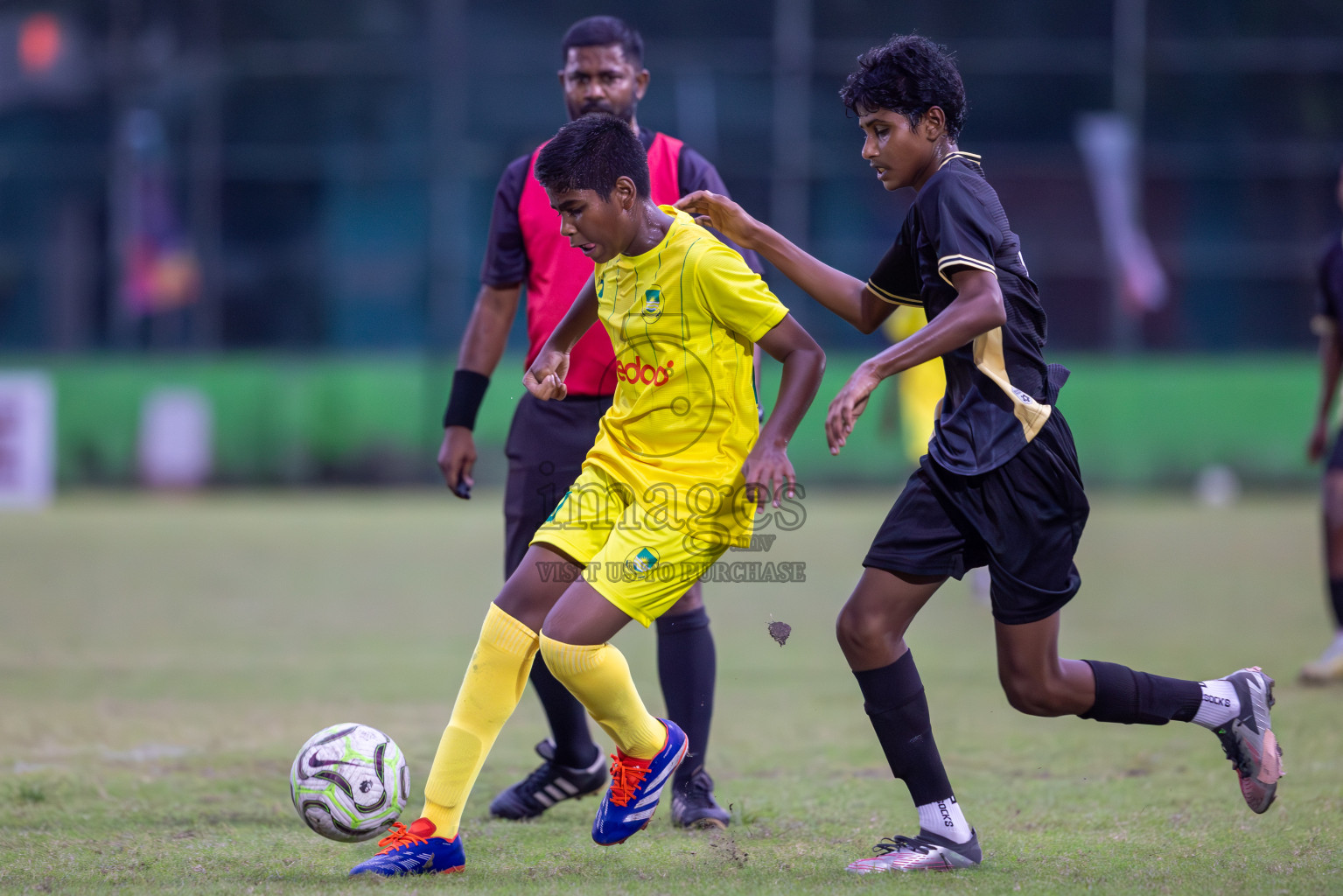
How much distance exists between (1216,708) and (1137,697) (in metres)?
0.25

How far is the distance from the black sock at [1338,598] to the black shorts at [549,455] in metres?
4.18

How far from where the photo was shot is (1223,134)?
22.9 m

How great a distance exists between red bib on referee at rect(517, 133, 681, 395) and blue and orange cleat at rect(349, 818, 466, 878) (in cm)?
151

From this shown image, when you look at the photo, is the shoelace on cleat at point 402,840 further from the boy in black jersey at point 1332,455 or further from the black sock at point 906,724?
the boy in black jersey at point 1332,455

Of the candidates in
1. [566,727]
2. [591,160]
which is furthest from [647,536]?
[566,727]

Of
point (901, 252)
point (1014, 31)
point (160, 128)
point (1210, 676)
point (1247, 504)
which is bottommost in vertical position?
point (1247, 504)

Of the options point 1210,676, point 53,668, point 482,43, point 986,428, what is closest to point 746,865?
point 986,428

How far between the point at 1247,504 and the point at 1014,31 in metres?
8.49

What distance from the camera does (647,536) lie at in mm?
3855

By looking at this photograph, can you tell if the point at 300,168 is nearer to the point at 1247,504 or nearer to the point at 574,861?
the point at 1247,504

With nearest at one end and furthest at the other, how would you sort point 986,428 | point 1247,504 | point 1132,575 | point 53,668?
point 986,428
point 53,668
point 1132,575
point 1247,504

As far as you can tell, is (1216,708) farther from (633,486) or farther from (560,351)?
(560,351)

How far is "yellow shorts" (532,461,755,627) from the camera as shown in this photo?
3834 millimetres

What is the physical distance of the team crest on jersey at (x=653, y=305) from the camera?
156 inches
